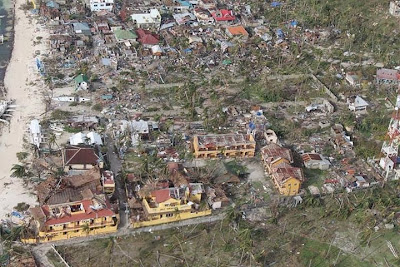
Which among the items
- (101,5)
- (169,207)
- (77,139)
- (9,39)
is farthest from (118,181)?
(101,5)

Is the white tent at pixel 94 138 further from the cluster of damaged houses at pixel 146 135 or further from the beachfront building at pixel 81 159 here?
the beachfront building at pixel 81 159

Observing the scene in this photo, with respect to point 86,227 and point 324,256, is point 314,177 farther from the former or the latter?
point 86,227

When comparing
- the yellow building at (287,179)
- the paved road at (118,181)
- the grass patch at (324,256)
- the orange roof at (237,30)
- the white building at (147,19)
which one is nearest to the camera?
the grass patch at (324,256)

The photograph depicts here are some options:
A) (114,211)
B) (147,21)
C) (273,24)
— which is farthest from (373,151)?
(147,21)

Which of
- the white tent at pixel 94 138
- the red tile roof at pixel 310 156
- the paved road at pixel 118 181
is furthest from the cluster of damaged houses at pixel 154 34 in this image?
the red tile roof at pixel 310 156

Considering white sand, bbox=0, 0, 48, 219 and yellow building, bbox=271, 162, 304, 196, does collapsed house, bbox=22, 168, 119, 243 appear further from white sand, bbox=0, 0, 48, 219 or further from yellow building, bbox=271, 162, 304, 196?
yellow building, bbox=271, 162, 304, 196

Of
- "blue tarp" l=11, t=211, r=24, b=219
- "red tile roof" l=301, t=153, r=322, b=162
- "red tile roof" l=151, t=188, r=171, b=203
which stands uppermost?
"red tile roof" l=151, t=188, r=171, b=203

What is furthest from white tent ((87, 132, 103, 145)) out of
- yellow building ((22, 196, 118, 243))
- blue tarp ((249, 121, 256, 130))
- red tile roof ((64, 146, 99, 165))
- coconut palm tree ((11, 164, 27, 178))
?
blue tarp ((249, 121, 256, 130))
